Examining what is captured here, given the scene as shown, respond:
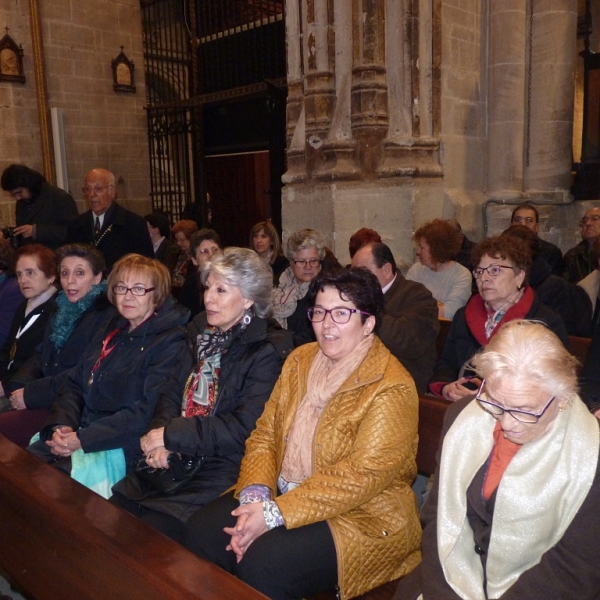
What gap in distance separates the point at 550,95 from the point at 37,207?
14.7 feet

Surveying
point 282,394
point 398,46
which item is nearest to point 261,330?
point 282,394

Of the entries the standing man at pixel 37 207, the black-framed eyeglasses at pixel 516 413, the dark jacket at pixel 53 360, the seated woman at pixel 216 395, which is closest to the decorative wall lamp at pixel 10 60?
the standing man at pixel 37 207

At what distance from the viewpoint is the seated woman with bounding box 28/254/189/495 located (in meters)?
2.77

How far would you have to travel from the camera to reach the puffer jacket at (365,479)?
2002mm

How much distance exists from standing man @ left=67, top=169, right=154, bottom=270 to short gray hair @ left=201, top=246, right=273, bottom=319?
84.5 inches

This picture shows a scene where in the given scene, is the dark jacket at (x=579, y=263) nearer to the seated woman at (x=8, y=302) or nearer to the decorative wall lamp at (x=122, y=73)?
the seated woman at (x=8, y=302)

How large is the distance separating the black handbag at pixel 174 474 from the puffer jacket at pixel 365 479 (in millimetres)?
277

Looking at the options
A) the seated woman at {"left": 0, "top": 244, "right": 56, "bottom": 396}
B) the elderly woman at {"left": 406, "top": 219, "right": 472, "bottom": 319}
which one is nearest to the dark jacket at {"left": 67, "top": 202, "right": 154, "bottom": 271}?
the seated woman at {"left": 0, "top": 244, "right": 56, "bottom": 396}

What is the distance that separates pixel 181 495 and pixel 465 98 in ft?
15.1

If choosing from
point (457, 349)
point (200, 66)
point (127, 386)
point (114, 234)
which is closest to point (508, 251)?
Result: point (457, 349)

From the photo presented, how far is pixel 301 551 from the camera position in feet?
6.51

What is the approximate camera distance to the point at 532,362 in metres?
1.62

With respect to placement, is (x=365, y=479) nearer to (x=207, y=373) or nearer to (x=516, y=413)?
(x=516, y=413)

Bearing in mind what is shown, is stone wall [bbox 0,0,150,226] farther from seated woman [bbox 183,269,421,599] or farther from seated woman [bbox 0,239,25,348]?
seated woman [bbox 183,269,421,599]
